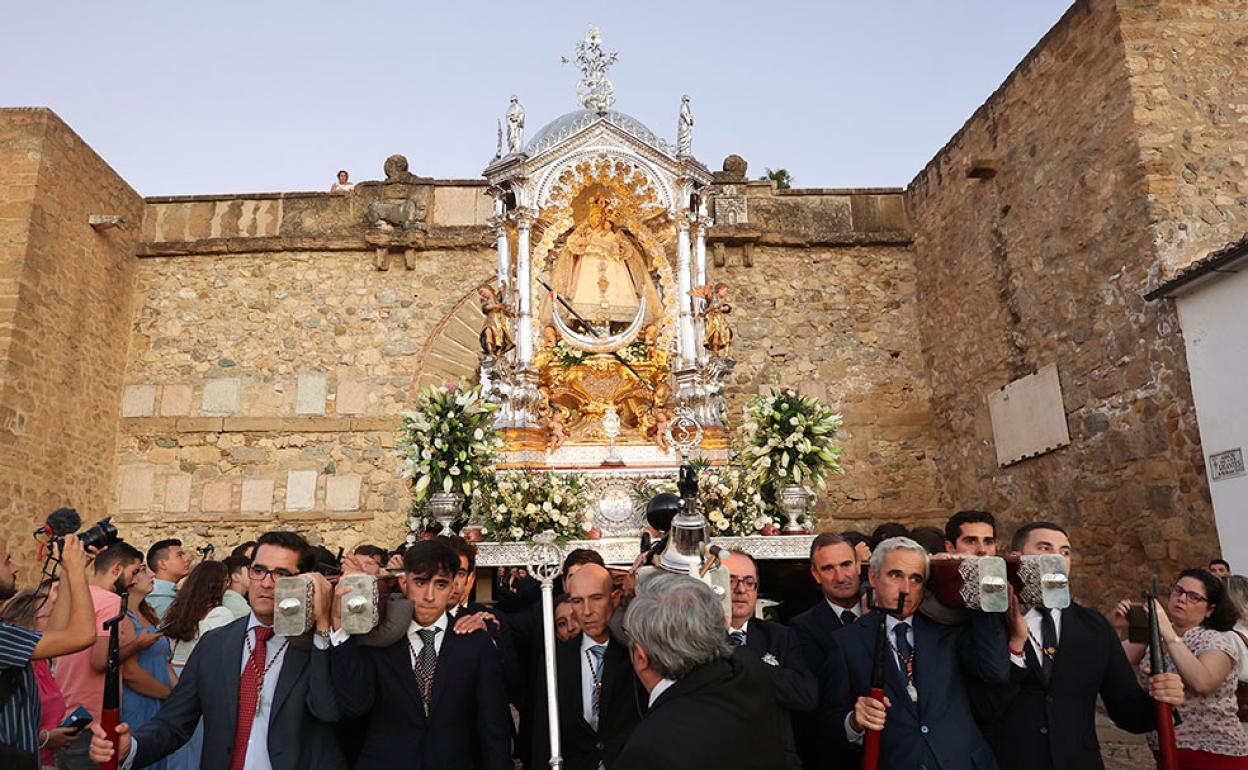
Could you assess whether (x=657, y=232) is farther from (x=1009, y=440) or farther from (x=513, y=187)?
(x=1009, y=440)

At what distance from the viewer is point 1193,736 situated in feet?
10.9

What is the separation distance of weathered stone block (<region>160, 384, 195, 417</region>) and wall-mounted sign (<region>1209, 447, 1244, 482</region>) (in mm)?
12284

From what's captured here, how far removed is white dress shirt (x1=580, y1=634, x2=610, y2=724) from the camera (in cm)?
329

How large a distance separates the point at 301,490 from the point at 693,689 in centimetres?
1066

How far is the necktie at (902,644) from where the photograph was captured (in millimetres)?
2986

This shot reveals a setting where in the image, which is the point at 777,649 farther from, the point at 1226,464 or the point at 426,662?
the point at 1226,464

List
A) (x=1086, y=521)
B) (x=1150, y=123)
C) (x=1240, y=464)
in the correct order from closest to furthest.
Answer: (x=1240, y=464)
(x=1150, y=123)
(x=1086, y=521)

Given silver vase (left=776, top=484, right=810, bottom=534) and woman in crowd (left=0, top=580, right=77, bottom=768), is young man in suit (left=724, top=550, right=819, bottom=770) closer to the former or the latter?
woman in crowd (left=0, top=580, right=77, bottom=768)

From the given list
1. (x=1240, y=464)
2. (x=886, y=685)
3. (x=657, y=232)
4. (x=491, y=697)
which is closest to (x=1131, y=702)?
(x=886, y=685)

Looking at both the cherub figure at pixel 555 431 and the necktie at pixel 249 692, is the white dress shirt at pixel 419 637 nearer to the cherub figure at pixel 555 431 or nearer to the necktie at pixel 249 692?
the necktie at pixel 249 692

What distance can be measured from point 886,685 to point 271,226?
39.4ft

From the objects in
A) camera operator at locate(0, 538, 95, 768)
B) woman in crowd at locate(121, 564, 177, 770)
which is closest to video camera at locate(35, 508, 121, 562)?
camera operator at locate(0, 538, 95, 768)

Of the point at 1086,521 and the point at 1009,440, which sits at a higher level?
the point at 1009,440

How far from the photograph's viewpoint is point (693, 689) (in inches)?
87.7
